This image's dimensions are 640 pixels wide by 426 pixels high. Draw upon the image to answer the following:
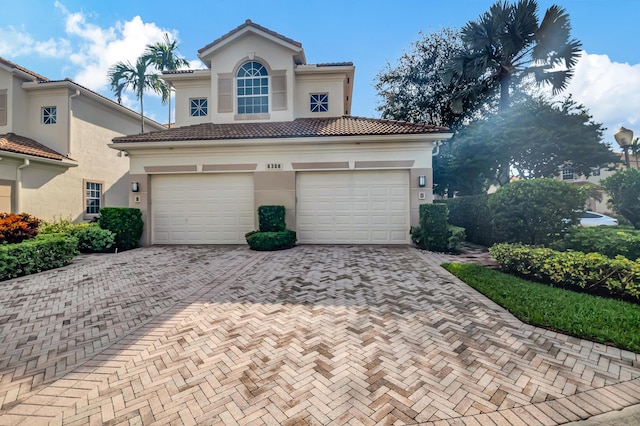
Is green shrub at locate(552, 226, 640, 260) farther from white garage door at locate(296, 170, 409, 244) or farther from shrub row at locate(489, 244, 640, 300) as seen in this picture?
white garage door at locate(296, 170, 409, 244)

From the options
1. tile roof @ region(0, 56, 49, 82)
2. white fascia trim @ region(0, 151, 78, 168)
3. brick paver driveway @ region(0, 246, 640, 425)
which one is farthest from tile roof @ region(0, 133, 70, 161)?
brick paver driveway @ region(0, 246, 640, 425)

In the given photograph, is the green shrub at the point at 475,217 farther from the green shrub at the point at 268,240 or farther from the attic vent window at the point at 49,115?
the attic vent window at the point at 49,115

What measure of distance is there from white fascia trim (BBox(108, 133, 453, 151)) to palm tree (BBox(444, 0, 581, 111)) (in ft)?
25.5

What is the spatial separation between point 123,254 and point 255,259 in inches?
192

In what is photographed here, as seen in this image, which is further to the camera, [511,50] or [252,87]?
[511,50]

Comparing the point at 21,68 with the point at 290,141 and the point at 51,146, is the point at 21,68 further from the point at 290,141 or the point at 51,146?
the point at 290,141

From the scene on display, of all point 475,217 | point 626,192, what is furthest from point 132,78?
point 626,192

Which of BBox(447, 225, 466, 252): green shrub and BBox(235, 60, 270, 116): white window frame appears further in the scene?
BBox(235, 60, 270, 116): white window frame

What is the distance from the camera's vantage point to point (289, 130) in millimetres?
11266

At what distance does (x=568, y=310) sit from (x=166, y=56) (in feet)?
85.4

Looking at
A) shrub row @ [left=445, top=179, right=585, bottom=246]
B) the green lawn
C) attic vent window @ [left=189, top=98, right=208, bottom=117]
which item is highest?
attic vent window @ [left=189, top=98, right=208, bottom=117]

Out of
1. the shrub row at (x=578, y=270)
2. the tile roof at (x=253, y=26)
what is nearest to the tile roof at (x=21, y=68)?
the tile roof at (x=253, y=26)

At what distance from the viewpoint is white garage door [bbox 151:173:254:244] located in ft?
36.8

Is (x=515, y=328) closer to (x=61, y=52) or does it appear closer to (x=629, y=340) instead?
(x=629, y=340)
